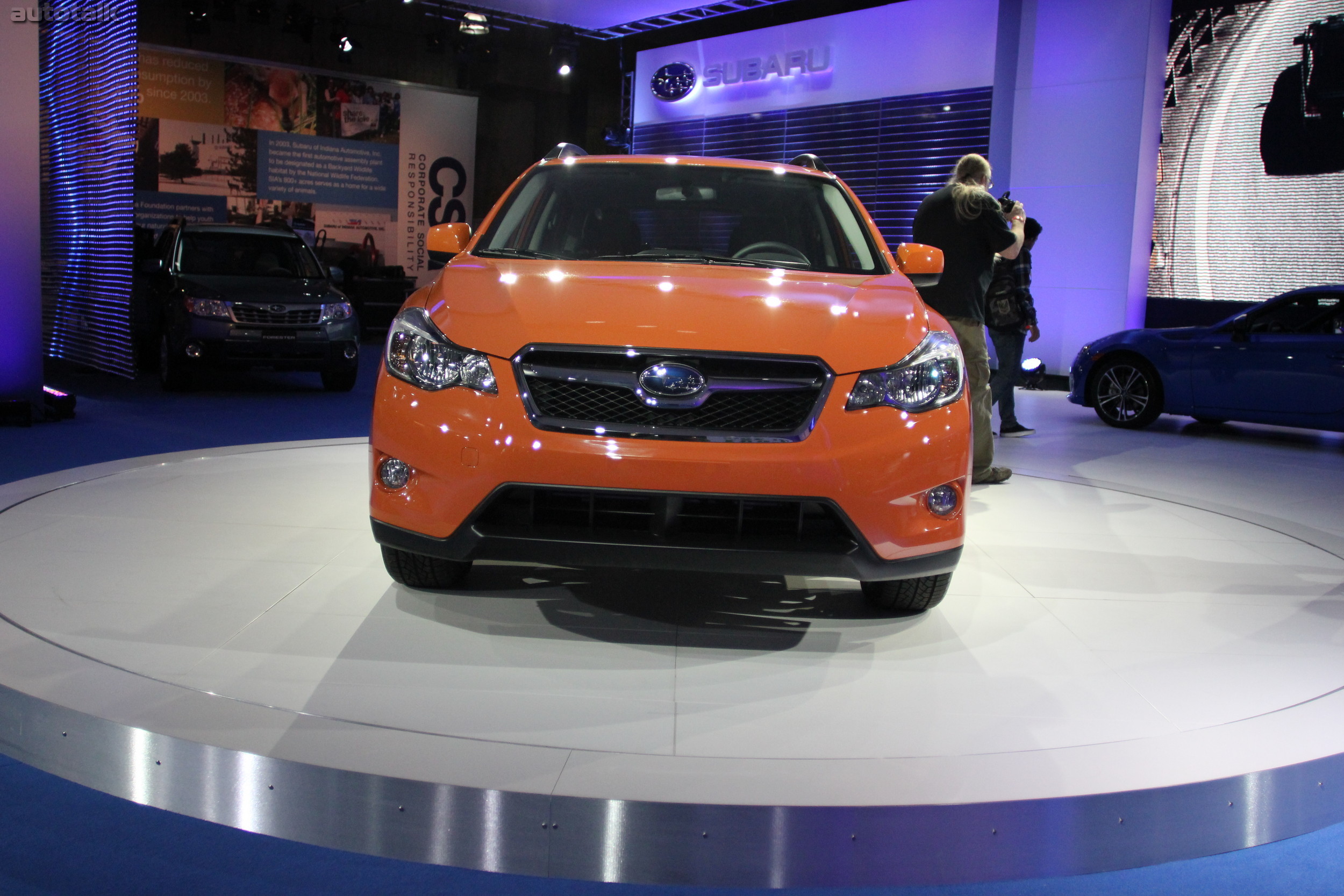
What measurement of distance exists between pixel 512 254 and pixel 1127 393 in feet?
22.6

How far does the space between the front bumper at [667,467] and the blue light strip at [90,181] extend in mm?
7148

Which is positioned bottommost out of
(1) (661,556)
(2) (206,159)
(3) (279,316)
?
(1) (661,556)

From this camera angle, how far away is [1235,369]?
8281mm

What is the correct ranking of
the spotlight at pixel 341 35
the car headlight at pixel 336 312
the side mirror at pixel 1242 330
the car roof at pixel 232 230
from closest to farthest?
the side mirror at pixel 1242 330 < the car headlight at pixel 336 312 < the car roof at pixel 232 230 < the spotlight at pixel 341 35

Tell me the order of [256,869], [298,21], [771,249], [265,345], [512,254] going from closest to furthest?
1. [256,869]
2. [512,254]
3. [771,249]
4. [265,345]
5. [298,21]

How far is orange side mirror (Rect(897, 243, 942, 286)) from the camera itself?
13.2 ft

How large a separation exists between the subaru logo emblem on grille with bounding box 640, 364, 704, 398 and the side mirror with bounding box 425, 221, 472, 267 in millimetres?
1373

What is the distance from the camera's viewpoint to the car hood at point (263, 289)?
29.5ft

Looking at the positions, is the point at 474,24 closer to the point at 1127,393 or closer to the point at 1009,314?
the point at 1127,393

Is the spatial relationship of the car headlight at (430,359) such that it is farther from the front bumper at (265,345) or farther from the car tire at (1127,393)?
the car tire at (1127,393)

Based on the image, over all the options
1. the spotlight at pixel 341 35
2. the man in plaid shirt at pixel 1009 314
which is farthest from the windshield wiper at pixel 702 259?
the spotlight at pixel 341 35

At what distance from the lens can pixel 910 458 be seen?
2881 millimetres

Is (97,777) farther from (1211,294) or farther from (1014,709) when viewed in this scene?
(1211,294)

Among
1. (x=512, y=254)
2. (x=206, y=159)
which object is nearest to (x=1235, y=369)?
(x=512, y=254)
